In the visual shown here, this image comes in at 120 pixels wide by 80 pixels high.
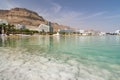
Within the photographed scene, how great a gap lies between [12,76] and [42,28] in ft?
584

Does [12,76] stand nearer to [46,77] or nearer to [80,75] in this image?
[46,77]

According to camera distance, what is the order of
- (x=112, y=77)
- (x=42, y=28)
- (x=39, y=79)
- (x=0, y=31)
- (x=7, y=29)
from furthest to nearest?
(x=42, y=28), (x=7, y=29), (x=0, y=31), (x=112, y=77), (x=39, y=79)

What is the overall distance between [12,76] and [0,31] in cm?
7998

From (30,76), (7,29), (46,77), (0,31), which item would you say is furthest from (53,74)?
(7,29)

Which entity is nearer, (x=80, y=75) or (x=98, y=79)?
(x=98, y=79)

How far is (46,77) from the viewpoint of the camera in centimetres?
597

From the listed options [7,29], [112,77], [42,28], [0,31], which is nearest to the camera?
[112,77]

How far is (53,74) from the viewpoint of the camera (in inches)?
253

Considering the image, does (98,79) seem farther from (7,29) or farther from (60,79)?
(7,29)

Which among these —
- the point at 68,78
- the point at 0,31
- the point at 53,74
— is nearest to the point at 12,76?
the point at 53,74

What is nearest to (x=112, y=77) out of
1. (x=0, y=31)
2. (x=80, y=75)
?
(x=80, y=75)

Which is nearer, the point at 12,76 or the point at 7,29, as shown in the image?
the point at 12,76

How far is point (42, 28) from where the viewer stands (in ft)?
598

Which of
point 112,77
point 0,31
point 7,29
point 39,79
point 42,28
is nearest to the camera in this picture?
point 39,79
